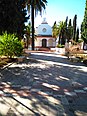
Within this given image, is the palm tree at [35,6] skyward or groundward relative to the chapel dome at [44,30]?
skyward

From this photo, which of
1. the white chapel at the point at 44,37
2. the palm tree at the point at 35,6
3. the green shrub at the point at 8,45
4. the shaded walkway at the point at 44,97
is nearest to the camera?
the shaded walkway at the point at 44,97

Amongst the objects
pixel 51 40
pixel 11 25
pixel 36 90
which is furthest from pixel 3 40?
pixel 51 40

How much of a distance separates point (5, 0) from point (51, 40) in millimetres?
38090

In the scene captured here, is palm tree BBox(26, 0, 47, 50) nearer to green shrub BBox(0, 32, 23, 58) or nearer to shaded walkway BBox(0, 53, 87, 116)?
green shrub BBox(0, 32, 23, 58)

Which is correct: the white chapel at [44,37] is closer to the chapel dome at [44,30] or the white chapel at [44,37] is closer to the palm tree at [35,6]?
the chapel dome at [44,30]

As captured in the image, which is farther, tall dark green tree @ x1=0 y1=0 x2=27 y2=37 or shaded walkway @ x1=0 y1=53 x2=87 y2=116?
tall dark green tree @ x1=0 y1=0 x2=27 y2=37

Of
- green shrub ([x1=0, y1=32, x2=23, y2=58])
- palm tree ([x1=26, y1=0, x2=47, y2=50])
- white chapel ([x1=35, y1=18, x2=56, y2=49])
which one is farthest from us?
white chapel ([x1=35, y1=18, x2=56, y2=49])

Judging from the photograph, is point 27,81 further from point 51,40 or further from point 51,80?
point 51,40

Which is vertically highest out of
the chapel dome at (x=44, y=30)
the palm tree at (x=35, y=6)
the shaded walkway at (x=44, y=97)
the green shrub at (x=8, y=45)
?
the palm tree at (x=35, y=6)

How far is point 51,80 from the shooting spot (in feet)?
34.1

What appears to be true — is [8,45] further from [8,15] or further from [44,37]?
[44,37]

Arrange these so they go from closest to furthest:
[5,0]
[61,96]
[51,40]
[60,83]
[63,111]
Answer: [63,111] → [61,96] → [60,83] → [5,0] → [51,40]

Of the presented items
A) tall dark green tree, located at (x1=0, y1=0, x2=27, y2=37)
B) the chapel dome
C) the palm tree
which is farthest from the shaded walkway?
the chapel dome

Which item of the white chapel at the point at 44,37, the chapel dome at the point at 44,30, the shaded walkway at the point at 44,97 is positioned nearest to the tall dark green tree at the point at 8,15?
the shaded walkway at the point at 44,97
